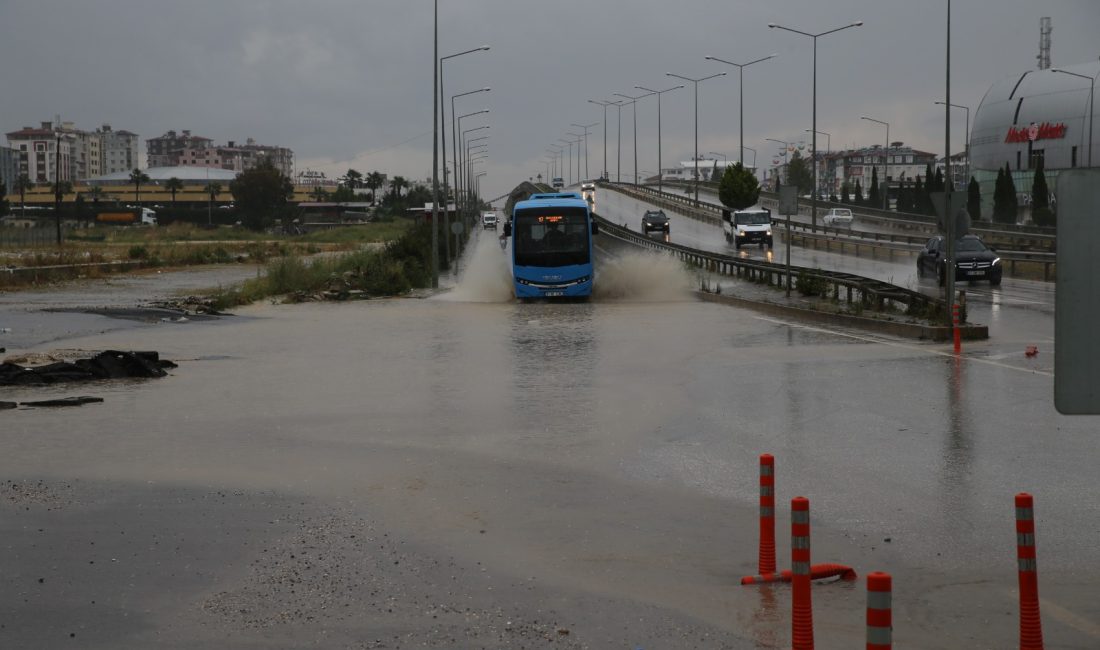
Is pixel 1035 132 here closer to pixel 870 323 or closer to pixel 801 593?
pixel 870 323

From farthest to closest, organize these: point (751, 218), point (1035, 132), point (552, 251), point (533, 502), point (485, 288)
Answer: point (1035, 132) < point (751, 218) < point (485, 288) < point (552, 251) < point (533, 502)

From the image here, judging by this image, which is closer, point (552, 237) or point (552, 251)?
point (552, 251)

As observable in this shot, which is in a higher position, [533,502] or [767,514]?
[767,514]

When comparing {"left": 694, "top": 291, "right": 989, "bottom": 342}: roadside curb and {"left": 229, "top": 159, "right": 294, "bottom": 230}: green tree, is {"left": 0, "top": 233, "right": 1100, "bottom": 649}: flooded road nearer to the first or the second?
{"left": 694, "top": 291, "right": 989, "bottom": 342}: roadside curb

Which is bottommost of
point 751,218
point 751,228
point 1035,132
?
point 751,228

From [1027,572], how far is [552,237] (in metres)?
34.4

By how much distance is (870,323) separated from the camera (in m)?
27.4

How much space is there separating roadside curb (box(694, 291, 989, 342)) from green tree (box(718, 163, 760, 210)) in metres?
83.3

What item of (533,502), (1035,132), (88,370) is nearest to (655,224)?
(1035,132)

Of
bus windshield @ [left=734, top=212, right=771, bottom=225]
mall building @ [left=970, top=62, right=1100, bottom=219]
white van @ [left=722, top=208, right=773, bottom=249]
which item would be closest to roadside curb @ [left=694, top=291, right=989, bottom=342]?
white van @ [left=722, top=208, right=773, bottom=249]

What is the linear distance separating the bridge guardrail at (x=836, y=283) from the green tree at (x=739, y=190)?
56.4 meters

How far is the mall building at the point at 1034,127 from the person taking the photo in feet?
366

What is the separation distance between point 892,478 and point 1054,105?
114 metres

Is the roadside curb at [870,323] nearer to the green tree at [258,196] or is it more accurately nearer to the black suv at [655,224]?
the black suv at [655,224]
